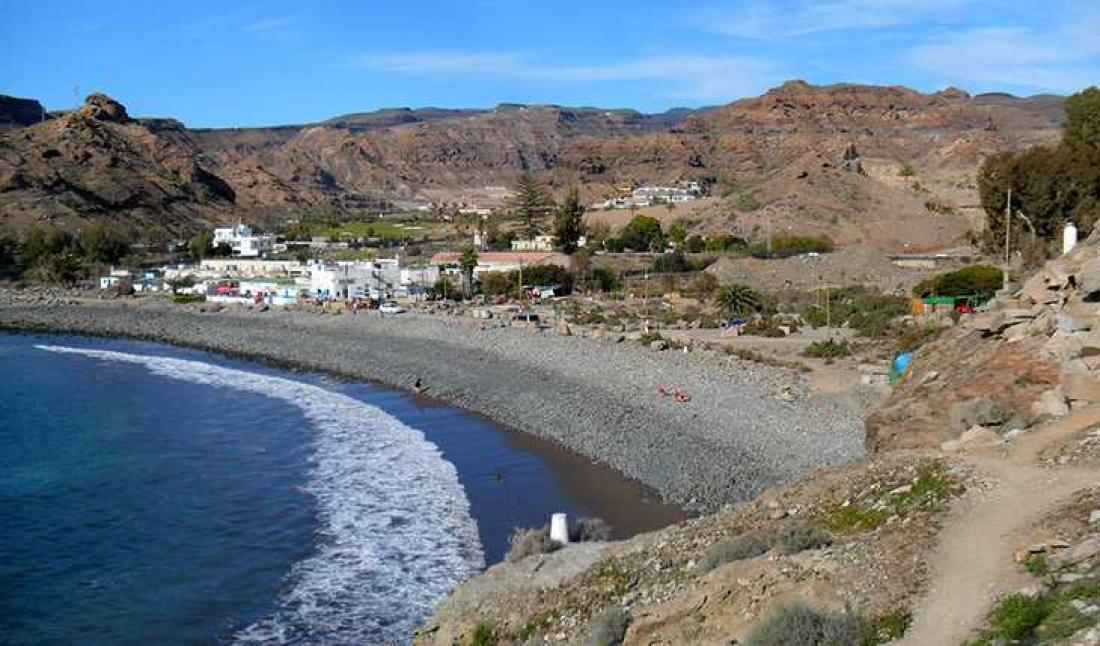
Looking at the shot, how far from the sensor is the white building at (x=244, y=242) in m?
96.4

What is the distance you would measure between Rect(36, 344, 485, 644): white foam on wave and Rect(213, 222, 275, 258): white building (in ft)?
230

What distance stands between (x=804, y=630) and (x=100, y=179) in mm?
133906

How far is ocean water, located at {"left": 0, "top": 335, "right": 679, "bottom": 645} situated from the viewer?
15.1m

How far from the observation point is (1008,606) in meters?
7.38

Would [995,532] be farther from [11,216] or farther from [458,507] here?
[11,216]

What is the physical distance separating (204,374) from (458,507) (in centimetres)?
2395

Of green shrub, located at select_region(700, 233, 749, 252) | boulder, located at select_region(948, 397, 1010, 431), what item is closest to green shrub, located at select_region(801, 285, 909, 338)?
green shrub, located at select_region(700, 233, 749, 252)

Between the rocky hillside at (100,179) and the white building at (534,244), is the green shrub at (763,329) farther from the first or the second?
the rocky hillside at (100,179)

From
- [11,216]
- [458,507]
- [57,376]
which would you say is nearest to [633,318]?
[57,376]

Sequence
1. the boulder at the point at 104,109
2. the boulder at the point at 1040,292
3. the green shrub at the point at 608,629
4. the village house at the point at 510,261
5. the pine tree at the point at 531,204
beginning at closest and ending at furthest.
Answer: the green shrub at the point at 608,629, the boulder at the point at 1040,292, the village house at the point at 510,261, the pine tree at the point at 531,204, the boulder at the point at 104,109

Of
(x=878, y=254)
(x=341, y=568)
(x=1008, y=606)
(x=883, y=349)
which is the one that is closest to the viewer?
(x=1008, y=606)

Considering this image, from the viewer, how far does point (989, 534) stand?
8.62 meters

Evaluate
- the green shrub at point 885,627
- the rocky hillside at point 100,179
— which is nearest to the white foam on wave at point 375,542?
the green shrub at point 885,627

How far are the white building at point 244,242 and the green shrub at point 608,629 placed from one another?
284 ft
